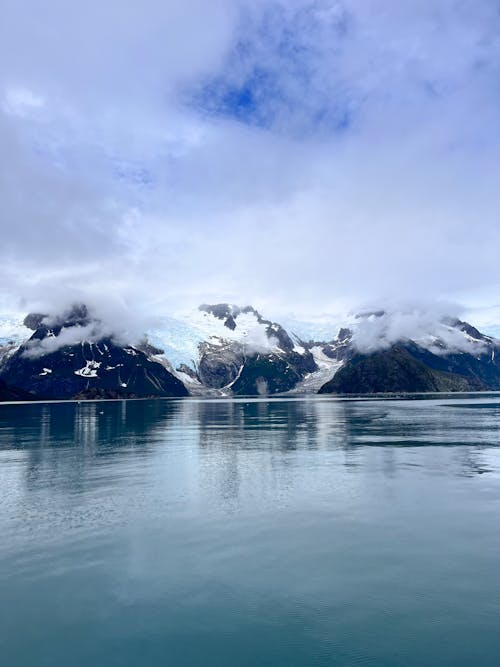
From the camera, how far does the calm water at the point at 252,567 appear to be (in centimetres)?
1978

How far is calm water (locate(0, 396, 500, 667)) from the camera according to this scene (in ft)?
64.9

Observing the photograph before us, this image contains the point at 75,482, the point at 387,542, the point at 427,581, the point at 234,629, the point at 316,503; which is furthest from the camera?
the point at 75,482

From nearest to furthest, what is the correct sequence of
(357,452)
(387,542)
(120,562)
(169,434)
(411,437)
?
(120,562) < (387,542) < (357,452) < (411,437) < (169,434)

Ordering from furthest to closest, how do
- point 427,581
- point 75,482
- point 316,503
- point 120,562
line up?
point 75,482
point 316,503
point 120,562
point 427,581

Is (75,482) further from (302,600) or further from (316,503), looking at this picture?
(302,600)

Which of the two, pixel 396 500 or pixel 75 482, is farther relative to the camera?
pixel 75 482

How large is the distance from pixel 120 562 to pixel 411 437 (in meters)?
71.5

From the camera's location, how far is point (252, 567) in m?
27.6

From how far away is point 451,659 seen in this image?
18.6 m

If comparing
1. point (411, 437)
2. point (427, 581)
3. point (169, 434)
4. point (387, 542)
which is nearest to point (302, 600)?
point (427, 581)

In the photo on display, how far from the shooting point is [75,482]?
52.3 meters

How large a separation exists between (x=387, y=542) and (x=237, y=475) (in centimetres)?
2533

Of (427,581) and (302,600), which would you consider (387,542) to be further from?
(302,600)

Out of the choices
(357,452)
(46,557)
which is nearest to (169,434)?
(357,452)
